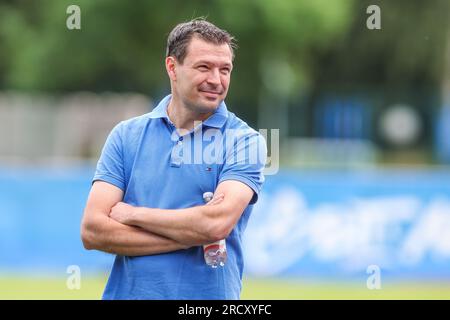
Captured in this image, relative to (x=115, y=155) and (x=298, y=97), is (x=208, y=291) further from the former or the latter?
(x=298, y=97)

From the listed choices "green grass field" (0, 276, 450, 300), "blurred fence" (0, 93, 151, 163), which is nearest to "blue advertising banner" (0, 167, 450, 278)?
"green grass field" (0, 276, 450, 300)

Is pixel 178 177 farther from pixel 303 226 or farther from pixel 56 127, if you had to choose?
pixel 56 127

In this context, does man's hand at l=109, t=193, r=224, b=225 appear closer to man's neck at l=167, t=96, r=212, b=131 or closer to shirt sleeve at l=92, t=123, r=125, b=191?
shirt sleeve at l=92, t=123, r=125, b=191

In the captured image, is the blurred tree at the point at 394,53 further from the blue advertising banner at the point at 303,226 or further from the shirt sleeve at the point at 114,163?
the shirt sleeve at the point at 114,163

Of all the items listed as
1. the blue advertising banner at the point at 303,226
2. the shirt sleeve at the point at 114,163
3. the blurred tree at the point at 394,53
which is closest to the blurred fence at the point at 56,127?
the blue advertising banner at the point at 303,226

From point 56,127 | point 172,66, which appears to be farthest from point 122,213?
point 56,127

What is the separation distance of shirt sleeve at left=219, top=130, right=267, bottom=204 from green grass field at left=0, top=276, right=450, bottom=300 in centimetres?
842

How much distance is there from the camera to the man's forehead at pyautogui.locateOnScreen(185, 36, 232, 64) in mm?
6242

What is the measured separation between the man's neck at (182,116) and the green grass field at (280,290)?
837cm

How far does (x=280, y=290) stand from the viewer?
1645cm

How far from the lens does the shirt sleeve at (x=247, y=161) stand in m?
6.37

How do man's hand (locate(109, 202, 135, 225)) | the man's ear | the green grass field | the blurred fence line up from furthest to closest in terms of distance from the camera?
the blurred fence
the green grass field
the man's ear
man's hand (locate(109, 202, 135, 225))

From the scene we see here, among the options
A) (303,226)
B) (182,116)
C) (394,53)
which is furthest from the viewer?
(394,53)

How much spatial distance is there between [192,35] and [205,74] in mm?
251
